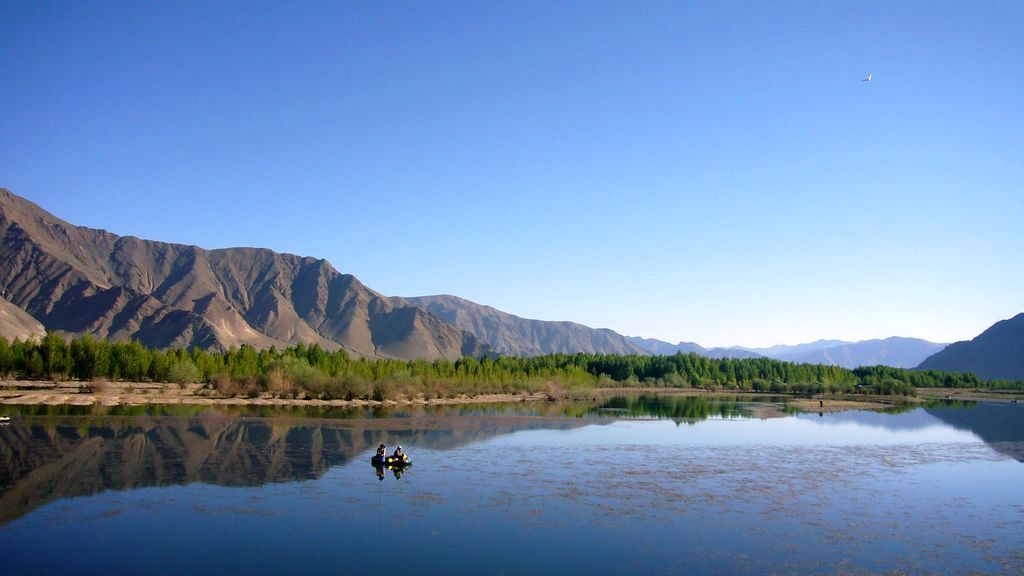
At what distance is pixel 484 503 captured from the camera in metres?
26.7

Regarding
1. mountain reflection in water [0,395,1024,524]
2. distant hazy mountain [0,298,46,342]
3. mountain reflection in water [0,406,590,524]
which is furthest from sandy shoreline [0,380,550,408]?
distant hazy mountain [0,298,46,342]

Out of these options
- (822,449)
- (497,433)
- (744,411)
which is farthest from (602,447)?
(744,411)

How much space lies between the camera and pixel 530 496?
28406 mm

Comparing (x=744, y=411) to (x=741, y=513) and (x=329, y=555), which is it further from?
(x=329, y=555)

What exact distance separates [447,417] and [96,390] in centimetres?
3760

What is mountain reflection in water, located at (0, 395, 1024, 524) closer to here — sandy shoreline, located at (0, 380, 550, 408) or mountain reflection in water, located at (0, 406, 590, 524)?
mountain reflection in water, located at (0, 406, 590, 524)

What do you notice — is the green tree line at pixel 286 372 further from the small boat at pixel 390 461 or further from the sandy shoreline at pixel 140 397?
the small boat at pixel 390 461

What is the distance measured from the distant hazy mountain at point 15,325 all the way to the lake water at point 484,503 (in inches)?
5242

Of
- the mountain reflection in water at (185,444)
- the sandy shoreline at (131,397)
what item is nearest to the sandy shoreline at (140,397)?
the sandy shoreline at (131,397)

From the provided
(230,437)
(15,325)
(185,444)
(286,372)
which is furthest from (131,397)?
(15,325)

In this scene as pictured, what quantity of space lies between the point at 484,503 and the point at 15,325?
18011 cm

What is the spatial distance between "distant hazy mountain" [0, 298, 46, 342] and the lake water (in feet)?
437

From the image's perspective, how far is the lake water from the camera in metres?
19.8

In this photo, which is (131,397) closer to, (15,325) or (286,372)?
(286,372)
